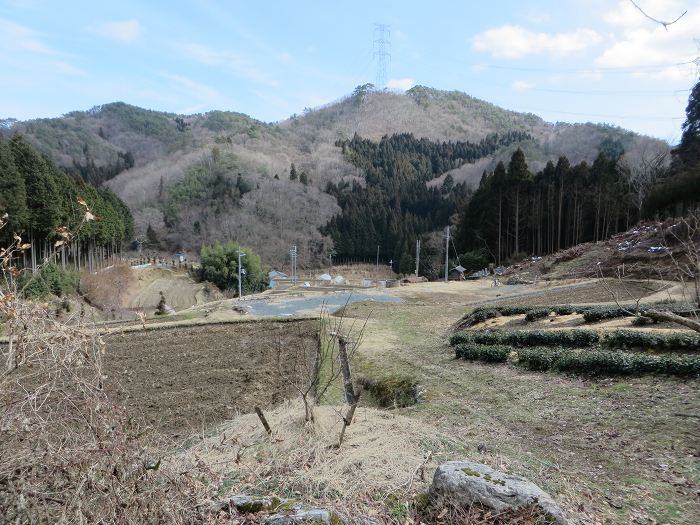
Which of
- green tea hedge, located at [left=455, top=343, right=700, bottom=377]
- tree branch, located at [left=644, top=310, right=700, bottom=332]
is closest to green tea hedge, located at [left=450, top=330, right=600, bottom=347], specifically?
green tea hedge, located at [left=455, top=343, right=700, bottom=377]

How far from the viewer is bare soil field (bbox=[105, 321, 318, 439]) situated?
7957 millimetres

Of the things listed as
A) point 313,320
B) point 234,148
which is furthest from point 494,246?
point 234,148

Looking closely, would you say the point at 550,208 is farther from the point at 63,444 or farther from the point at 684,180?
the point at 63,444

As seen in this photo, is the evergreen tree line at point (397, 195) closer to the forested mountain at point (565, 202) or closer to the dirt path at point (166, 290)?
the forested mountain at point (565, 202)

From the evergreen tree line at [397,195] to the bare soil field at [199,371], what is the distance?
1738 inches

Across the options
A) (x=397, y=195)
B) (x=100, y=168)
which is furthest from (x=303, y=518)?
(x=100, y=168)

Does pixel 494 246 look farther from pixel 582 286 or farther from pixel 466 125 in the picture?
pixel 466 125

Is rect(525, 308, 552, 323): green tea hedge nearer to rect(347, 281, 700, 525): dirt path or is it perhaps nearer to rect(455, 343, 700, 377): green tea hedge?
rect(455, 343, 700, 377): green tea hedge

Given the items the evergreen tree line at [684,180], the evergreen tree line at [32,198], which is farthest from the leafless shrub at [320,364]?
the evergreen tree line at [684,180]

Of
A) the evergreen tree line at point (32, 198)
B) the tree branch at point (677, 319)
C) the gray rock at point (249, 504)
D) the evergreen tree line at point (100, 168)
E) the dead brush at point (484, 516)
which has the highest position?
the evergreen tree line at point (100, 168)

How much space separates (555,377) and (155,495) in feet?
24.2

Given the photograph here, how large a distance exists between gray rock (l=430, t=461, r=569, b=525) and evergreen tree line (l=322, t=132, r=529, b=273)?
5382cm

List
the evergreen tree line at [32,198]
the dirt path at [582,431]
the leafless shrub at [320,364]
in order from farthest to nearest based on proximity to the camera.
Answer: the evergreen tree line at [32,198] < the leafless shrub at [320,364] < the dirt path at [582,431]

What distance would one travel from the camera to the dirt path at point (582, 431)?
401 centimetres
